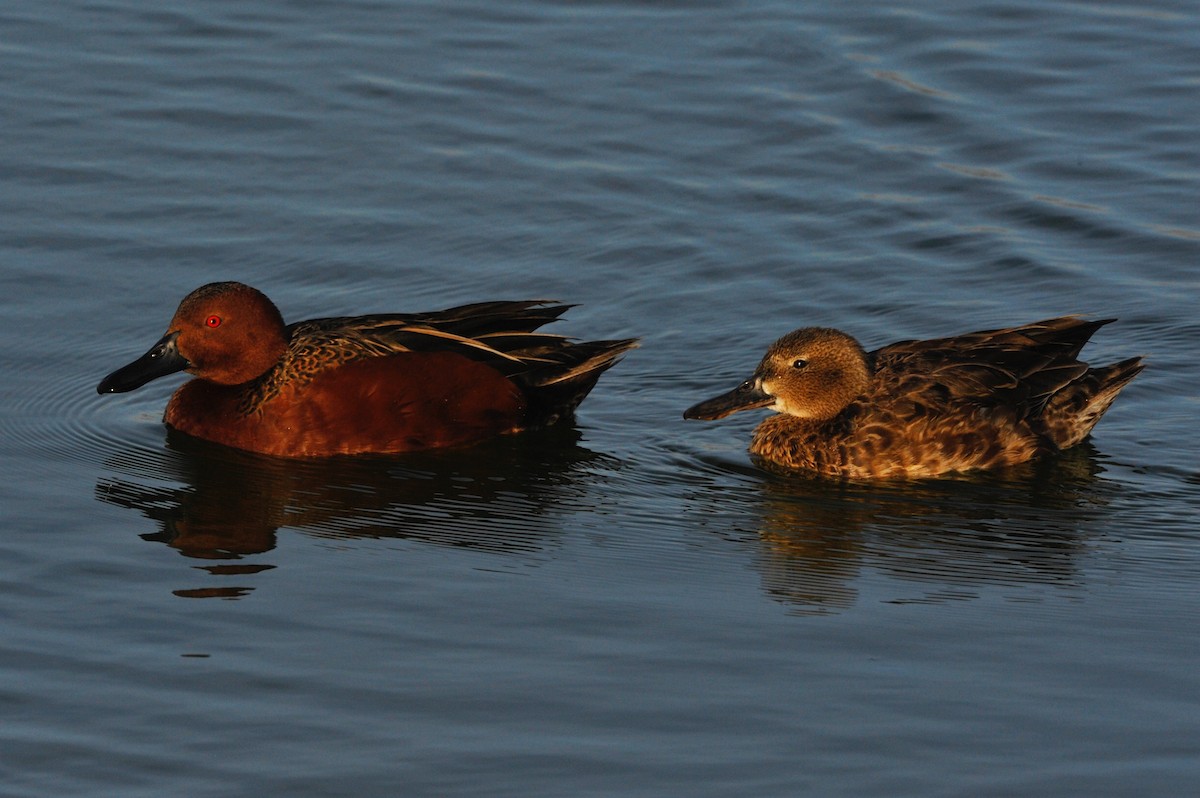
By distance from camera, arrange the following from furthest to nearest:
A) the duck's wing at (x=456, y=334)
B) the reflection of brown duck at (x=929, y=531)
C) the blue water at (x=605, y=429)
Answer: the duck's wing at (x=456, y=334) → the reflection of brown duck at (x=929, y=531) → the blue water at (x=605, y=429)

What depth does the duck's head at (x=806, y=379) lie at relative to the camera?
34.4ft

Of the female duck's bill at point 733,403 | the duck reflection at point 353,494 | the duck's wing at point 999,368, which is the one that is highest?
the duck's wing at point 999,368

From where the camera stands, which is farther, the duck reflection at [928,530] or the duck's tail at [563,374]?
the duck's tail at [563,374]

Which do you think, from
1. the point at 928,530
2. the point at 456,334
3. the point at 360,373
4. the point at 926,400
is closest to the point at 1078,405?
the point at 926,400

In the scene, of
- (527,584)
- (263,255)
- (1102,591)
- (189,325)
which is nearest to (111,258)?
(263,255)

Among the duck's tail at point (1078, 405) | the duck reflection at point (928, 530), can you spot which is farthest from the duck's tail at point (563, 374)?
the duck's tail at point (1078, 405)

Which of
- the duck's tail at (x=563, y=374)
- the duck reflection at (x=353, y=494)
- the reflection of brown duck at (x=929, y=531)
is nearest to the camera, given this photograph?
the reflection of brown duck at (x=929, y=531)

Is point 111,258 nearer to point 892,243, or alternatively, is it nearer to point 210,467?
point 210,467

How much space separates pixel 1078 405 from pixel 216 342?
4654 millimetres

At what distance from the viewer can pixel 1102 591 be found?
27.5ft

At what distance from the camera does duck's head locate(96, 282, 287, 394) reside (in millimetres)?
10742

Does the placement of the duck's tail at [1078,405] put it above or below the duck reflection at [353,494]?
above

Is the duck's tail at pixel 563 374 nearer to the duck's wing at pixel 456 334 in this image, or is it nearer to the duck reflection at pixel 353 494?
the duck's wing at pixel 456 334

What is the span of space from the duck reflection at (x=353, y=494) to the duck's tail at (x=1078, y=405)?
93.9 inches
